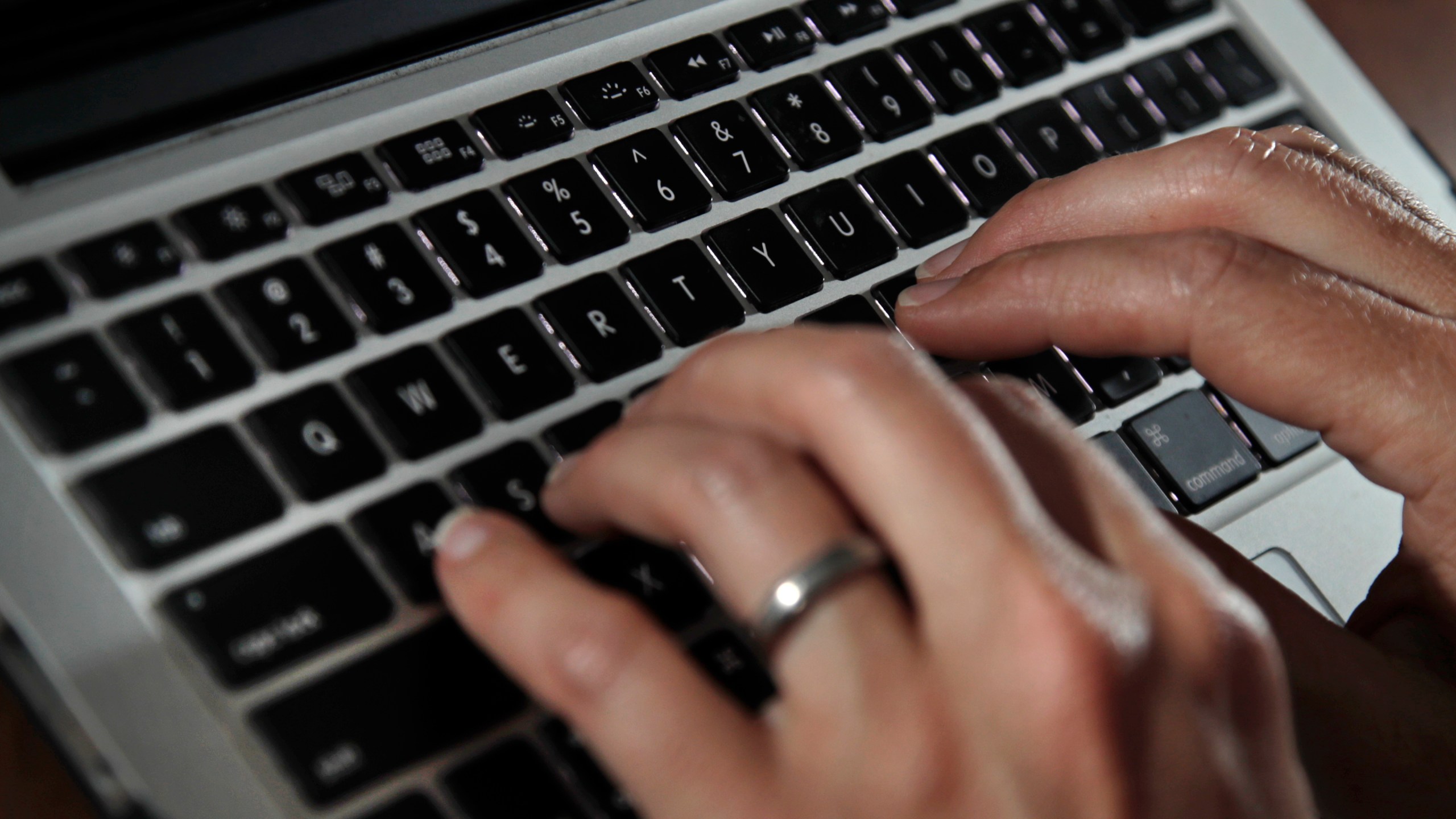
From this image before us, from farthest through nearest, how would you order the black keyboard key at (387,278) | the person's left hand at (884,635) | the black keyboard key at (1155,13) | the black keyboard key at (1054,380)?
the black keyboard key at (1155,13)
the black keyboard key at (1054,380)
the black keyboard key at (387,278)
the person's left hand at (884,635)

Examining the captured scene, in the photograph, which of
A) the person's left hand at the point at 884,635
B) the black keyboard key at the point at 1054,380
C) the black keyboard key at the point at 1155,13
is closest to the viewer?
the person's left hand at the point at 884,635

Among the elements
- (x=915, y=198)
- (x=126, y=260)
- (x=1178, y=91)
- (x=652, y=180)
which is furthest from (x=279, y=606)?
(x=1178, y=91)

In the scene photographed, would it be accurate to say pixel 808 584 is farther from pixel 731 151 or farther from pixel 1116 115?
pixel 1116 115

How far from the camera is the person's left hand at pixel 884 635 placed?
1.10 feet

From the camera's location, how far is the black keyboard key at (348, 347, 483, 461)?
42 centimetres

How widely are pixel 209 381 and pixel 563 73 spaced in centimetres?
23

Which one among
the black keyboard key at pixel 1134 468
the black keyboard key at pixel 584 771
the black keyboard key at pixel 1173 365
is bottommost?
the black keyboard key at pixel 1134 468

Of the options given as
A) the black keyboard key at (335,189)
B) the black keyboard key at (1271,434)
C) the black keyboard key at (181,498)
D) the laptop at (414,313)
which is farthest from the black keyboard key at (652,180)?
the black keyboard key at (1271,434)

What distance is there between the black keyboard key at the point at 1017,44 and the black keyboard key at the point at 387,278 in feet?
1.15

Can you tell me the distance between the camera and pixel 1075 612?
33cm

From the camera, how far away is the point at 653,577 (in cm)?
44

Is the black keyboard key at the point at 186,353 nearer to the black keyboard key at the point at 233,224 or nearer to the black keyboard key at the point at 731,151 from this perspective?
the black keyboard key at the point at 233,224

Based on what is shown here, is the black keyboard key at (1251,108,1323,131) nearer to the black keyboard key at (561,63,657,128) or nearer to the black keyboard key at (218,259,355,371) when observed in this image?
the black keyboard key at (561,63,657,128)

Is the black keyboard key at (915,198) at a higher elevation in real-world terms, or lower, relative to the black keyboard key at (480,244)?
lower
